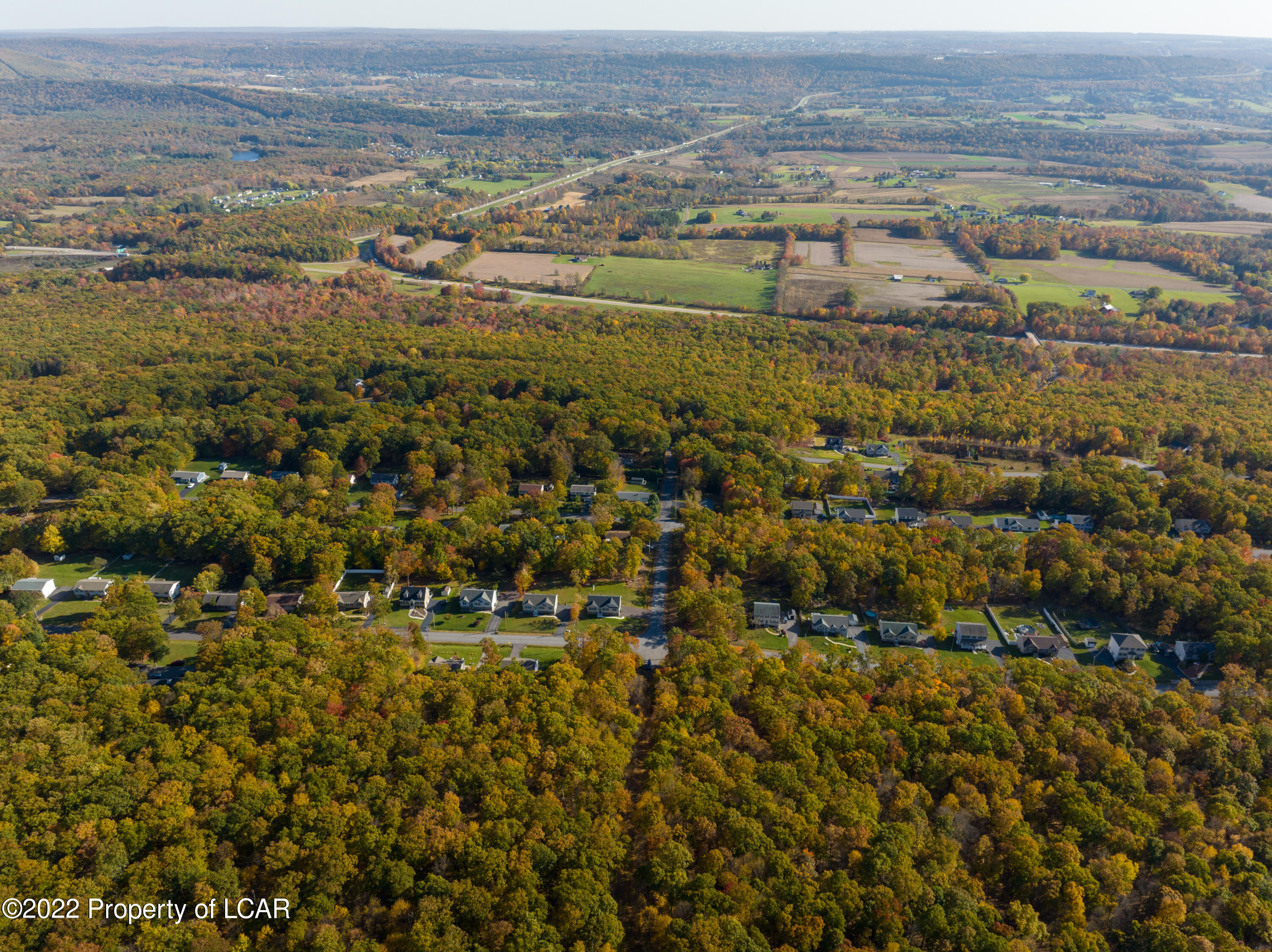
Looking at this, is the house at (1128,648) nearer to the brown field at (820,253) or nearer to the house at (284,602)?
the house at (284,602)

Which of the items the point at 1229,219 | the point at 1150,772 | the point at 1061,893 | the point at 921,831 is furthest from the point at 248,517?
the point at 1229,219

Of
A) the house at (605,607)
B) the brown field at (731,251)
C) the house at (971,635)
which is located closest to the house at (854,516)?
the house at (971,635)

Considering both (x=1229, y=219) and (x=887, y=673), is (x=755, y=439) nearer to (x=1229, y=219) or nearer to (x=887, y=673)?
(x=887, y=673)

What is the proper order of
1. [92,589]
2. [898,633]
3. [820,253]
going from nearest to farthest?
[898,633] → [92,589] → [820,253]

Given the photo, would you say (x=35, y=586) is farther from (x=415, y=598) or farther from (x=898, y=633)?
(x=898, y=633)

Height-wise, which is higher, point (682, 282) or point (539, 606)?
point (682, 282)

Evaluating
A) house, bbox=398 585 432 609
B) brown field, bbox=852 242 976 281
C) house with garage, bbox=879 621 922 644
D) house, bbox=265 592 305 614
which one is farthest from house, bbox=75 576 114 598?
brown field, bbox=852 242 976 281

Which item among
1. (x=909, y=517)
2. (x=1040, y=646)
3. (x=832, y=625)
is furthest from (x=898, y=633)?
(x=909, y=517)
